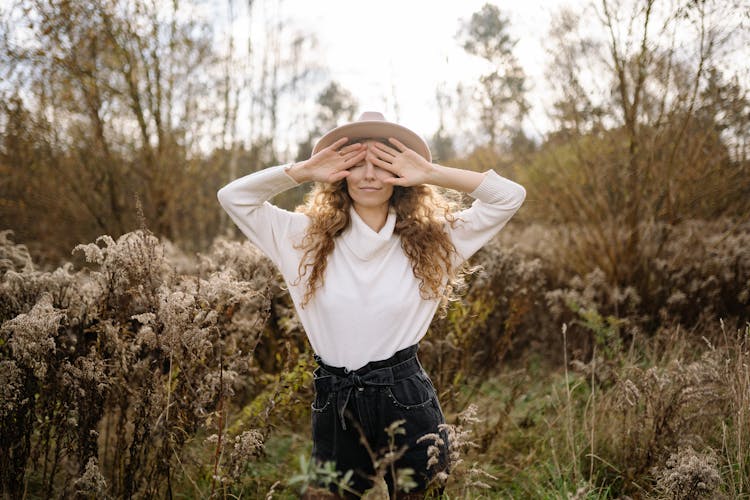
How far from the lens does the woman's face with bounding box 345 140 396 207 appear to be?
220cm

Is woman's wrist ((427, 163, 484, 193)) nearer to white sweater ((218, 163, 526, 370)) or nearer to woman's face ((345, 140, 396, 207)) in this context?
white sweater ((218, 163, 526, 370))

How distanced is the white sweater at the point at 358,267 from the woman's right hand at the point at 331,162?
0.32 feet

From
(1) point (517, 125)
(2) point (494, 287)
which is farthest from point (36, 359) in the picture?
(1) point (517, 125)

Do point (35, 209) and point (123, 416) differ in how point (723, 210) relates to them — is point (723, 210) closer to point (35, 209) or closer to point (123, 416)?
point (123, 416)

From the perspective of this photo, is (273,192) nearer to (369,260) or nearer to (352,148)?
(352,148)

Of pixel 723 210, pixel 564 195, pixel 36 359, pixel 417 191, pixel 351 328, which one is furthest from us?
pixel 564 195

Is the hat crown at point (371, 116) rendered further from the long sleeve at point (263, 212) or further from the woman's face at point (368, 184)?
the long sleeve at point (263, 212)

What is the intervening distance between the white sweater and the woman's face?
0.26ft

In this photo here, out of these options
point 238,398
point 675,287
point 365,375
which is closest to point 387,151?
point 365,375

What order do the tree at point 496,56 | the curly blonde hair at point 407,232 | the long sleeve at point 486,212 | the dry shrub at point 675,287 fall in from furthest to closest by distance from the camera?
the tree at point 496,56 → the dry shrub at point 675,287 → the long sleeve at point 486,212 → the curly blonde hair at point 407,232

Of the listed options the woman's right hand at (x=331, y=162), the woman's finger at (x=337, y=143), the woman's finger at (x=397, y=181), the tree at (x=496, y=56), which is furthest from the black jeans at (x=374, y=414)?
the tree at (x=496, y=56)

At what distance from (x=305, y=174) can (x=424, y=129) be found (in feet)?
16.5

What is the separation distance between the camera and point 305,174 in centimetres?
224

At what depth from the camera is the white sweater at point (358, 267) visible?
2.02 m
